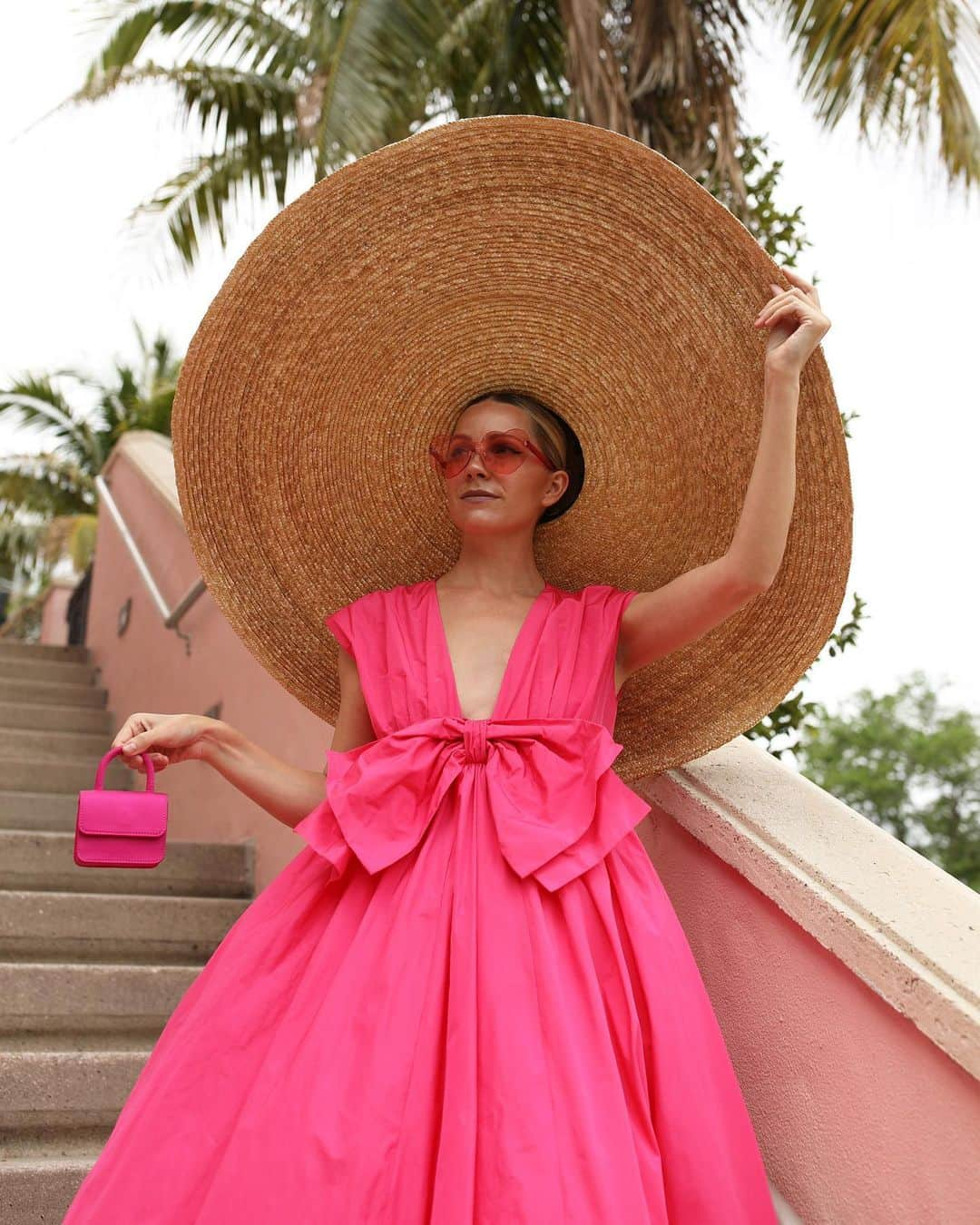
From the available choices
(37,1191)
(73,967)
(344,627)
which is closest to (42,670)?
(73,967)

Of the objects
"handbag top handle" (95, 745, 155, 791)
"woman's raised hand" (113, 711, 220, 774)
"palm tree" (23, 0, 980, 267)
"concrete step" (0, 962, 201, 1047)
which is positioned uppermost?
"palm tree" (23, 0, 980, 267)

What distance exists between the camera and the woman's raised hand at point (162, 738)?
2.02 meters

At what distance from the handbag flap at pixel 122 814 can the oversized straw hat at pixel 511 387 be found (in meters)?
0.59

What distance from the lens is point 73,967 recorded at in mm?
3291

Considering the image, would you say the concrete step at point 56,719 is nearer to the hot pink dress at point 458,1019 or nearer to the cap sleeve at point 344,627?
Answer: the cap sleeve at point 344,627

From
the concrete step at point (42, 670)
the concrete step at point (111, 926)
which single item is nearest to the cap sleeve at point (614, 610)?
the concrete step at point (111, 926)

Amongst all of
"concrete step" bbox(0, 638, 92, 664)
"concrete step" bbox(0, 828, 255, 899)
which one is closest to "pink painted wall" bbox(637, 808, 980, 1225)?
"concrete step" bbox(0, 828, 255, 899)

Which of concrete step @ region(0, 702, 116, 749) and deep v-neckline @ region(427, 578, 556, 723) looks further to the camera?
concrete step @ region(0, 702, 116, 749)

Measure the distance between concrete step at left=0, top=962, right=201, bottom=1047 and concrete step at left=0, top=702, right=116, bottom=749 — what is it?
2.99m

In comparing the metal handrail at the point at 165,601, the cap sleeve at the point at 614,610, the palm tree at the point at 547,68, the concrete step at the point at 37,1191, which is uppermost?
→ the palm tree at the point at 547,68

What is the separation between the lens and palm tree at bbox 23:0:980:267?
5.56 meters

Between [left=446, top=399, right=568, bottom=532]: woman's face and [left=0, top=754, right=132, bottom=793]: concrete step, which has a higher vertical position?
[left=446, top=399, right=568, bottom=532]: woman's face

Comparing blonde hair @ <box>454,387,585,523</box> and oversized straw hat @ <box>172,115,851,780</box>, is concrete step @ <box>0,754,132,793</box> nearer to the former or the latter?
oversized straw hat @ <box>172,115,851,780</box>

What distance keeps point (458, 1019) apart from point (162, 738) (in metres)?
0.74
